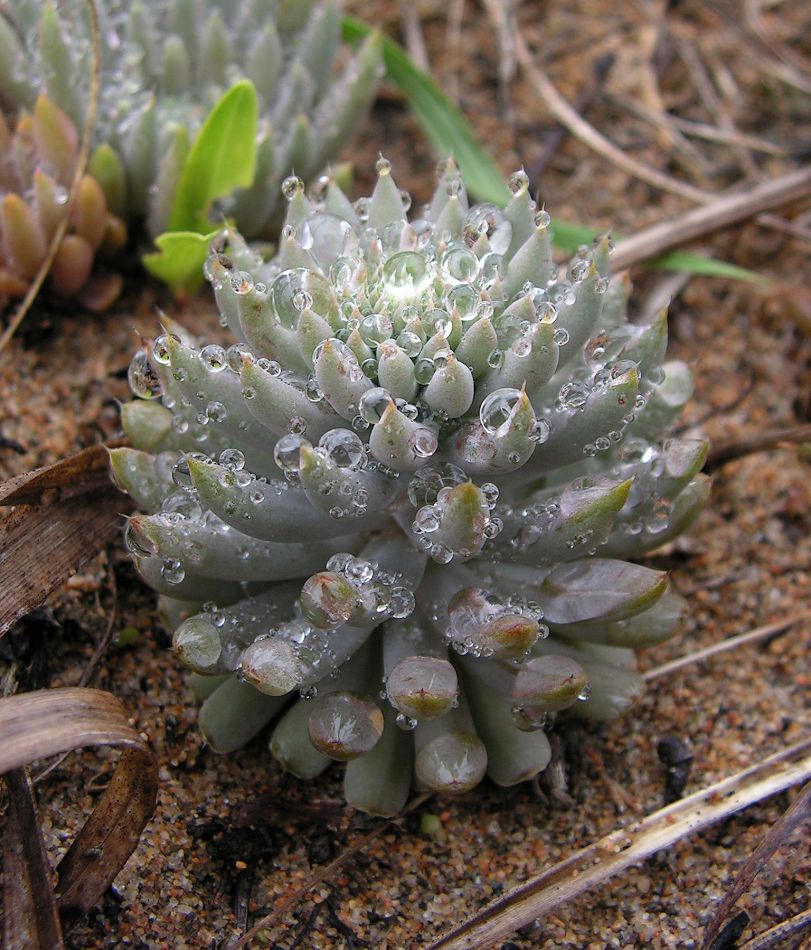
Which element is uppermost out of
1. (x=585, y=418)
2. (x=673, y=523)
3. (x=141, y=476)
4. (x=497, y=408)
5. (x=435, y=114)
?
(x=141, y=476)

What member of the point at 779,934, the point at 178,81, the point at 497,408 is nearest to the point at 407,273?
the point at 497,408

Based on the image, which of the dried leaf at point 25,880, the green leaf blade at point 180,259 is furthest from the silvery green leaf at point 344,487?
the green leaf blade at point 180,259

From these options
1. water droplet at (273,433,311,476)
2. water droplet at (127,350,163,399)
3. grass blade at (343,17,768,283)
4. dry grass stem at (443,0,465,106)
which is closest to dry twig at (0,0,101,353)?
water droplet at (127,350,163,399)

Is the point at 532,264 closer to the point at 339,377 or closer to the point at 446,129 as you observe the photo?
the point at 339,377

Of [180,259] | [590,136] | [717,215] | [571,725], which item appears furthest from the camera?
[590,136]

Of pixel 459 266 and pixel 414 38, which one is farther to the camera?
pixel 414 38

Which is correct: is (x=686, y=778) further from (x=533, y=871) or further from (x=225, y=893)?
(x=225, y=893)
